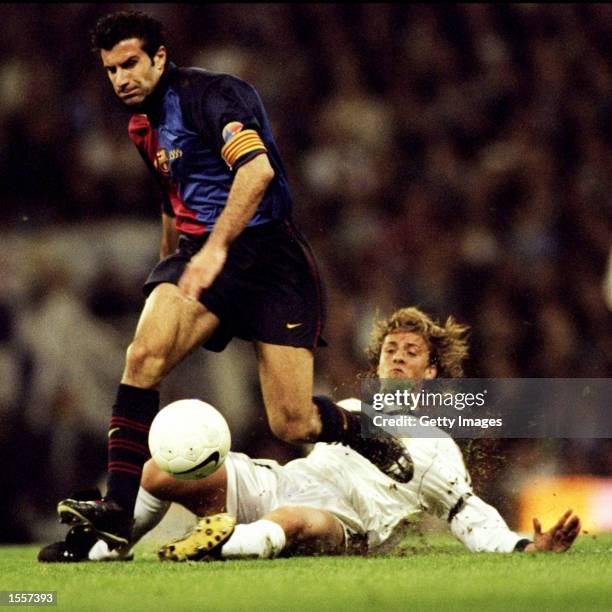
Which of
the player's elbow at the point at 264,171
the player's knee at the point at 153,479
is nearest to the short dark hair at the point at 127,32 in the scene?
the player's elbow at the point at 264,171

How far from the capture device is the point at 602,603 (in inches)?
147

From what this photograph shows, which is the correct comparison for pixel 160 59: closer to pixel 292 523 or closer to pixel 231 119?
pixel 231 119

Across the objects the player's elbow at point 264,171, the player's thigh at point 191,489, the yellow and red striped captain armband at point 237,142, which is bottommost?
the player's thigh at point 191,489

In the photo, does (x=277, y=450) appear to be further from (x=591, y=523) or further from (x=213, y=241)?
(x=213, y=241)

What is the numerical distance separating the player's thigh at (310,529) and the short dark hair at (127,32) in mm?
1731

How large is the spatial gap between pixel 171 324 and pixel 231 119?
0.76 metres

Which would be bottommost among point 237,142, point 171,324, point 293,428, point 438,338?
point 293,428

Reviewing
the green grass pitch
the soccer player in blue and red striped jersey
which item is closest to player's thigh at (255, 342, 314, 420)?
the soccer player in blue and red striped jersey

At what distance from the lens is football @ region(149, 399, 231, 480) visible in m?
4.96

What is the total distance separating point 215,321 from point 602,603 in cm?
199

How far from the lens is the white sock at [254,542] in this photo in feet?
16.3

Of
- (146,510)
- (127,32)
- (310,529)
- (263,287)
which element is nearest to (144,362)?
(263,287)

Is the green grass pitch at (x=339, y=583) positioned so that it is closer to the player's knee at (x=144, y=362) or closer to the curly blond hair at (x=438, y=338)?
the player's knee at (x=144, y=362)

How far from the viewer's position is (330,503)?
A: 17.4 ft
